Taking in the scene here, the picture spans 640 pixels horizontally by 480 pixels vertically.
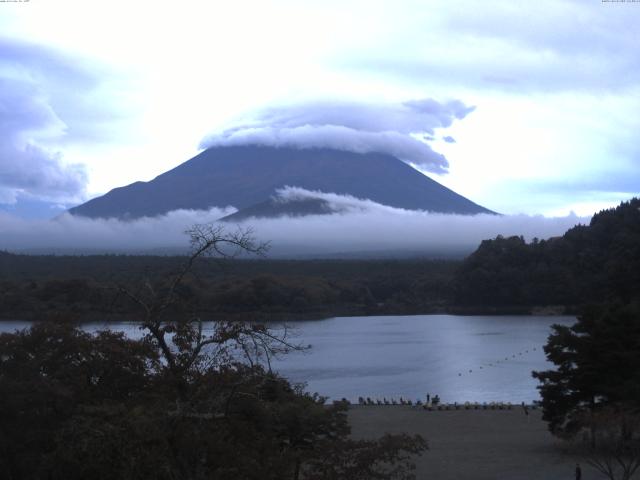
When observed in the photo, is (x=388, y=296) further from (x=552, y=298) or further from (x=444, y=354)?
(x=444, y=354)

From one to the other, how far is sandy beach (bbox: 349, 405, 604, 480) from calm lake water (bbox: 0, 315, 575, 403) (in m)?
2.90

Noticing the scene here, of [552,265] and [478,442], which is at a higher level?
[552,265]

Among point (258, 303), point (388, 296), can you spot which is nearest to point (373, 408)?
point (258, 303)

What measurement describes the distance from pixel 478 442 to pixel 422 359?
19.1 meters

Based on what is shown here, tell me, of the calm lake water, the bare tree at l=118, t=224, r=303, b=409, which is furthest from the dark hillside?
the bare tree at l=118, t=224, r=303, b=409

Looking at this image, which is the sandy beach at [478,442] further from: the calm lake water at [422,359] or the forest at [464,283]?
the forest at [464,283]

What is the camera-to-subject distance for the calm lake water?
1014 inches

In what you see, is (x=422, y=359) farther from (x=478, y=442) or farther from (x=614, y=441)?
(x=614, y=441)

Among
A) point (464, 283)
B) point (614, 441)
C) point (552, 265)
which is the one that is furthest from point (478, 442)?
point (464, 283)

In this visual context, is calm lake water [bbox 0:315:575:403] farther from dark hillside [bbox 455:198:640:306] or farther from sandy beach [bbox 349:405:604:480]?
dark hillside [bbox 455:198:640:306]

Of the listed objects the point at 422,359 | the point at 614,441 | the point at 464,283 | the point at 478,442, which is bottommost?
the point at 422,359

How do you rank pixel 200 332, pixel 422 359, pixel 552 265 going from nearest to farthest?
pixel 200 332 → pixel 422 359 → pixel 552 265

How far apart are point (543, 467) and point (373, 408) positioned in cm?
828

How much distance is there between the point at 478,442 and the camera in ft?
49.9
